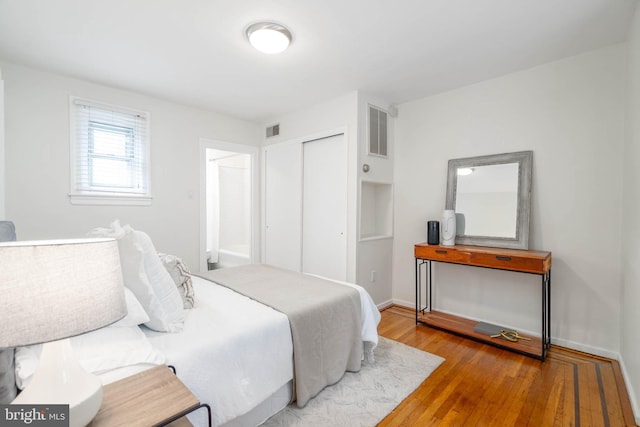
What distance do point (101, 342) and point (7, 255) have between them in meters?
0.73

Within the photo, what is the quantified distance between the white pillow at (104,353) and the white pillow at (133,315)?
38 mm

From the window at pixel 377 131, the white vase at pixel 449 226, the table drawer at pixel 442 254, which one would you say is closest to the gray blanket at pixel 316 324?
the table drawer at pixel 442 254

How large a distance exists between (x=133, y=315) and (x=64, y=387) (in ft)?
1.93

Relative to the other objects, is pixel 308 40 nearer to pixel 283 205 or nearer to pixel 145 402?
pixel 283 205

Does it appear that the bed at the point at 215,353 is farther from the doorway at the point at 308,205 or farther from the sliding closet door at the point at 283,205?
the sliding closet door at the point at 283,205

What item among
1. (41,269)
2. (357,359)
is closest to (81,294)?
(41,269)

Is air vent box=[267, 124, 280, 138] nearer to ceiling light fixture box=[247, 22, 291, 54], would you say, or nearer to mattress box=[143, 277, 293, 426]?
ceiling light fixture box=[247, 22, 291, 54]

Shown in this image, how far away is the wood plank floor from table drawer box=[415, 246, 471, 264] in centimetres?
75

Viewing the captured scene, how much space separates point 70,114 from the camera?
9.68 feet

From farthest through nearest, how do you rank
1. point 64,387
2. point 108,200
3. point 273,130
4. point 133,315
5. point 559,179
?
1. point 273,130
2. point 108,200
3. point 559,179
4. point 133,315
5. point 64,387

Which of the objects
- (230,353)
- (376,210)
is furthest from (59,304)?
(376,210)

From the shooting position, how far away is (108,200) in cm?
319

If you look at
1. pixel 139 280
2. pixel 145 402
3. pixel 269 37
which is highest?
pixel 269 37

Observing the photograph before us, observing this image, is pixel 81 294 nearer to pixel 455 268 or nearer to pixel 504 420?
pixel 504 420
